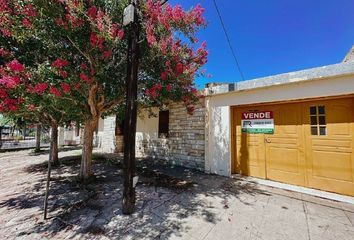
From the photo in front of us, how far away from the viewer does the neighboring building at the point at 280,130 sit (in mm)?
4176

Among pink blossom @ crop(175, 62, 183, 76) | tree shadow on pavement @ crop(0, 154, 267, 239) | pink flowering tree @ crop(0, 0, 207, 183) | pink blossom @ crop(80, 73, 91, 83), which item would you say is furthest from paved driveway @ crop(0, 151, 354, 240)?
pink blossom @ crop(175, 62, 183, 76)

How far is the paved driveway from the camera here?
288cm

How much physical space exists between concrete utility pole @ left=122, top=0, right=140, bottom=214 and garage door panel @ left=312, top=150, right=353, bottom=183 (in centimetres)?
442

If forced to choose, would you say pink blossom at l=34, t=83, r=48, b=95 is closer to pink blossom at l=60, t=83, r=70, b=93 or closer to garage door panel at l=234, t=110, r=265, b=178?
pink blossom at l=60, t=83, r=70, b=93

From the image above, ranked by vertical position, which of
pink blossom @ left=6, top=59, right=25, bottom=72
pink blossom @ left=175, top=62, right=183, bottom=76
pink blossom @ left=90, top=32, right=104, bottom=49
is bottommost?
pink blossom @ left=6, top=59, right=25, bottom=72

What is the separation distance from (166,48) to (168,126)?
4291 millimetres

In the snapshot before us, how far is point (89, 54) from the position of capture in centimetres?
391

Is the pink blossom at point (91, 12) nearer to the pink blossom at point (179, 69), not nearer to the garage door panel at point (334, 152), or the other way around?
the pink blossom at point (179, 69)

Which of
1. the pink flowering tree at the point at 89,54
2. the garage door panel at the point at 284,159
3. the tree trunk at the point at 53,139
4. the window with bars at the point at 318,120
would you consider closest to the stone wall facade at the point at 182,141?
the pink flowering tree at the point at 89,54

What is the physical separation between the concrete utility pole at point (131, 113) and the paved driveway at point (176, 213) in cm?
47

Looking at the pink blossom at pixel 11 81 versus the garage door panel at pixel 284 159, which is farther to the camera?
the garage door panel at pixel 284 159

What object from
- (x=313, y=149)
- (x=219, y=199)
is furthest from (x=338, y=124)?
(x=219, y=199)

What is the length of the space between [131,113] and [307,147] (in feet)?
14.7

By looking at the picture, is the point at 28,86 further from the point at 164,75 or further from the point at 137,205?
the point at 137,205
